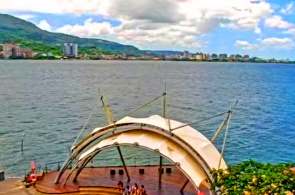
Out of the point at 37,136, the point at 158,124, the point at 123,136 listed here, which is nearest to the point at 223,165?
the point at 158,124

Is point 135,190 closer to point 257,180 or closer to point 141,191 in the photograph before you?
point 141,191

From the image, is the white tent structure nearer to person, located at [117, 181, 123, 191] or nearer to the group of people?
person, located at [117, 181, 123, 191]

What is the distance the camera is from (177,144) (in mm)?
32719

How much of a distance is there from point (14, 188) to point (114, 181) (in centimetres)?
887

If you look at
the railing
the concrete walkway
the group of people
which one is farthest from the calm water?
the group of people

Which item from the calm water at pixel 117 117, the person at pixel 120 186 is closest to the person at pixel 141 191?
the person at pixel 120 186

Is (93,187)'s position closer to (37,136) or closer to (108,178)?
(108,178)

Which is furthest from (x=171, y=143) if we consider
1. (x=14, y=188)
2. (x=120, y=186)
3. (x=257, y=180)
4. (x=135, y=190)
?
(x=14, y=188)

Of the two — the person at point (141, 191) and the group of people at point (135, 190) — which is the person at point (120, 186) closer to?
the group of people at point (135, 190)

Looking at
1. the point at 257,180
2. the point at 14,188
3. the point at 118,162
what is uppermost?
the point at 257,180

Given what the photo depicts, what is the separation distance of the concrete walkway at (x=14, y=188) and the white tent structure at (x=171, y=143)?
5.28 metres

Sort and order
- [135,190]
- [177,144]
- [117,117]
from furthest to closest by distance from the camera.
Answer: [117,117] < [135,190] < [177,144]

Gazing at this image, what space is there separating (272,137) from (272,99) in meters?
65.6

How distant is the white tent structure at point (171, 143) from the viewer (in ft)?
102
